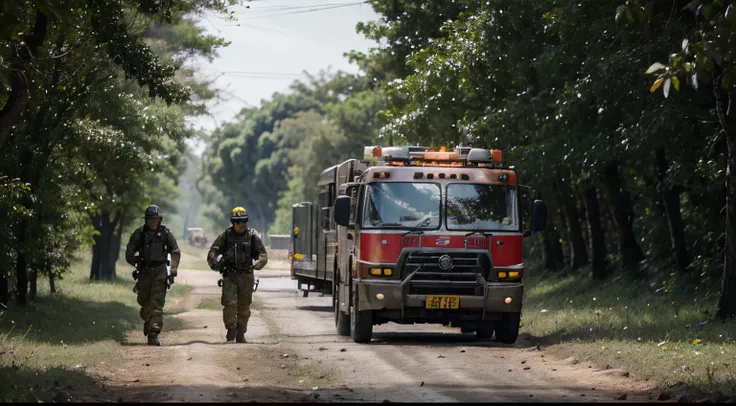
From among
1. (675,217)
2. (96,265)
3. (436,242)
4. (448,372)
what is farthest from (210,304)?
(448,372)

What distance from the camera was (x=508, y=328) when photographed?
19125mm

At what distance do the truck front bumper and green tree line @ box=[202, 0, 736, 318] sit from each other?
3.21 metres

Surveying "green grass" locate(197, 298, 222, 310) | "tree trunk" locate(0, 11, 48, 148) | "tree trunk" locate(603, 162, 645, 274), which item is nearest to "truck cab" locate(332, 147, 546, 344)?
"tree trunk" locate(0, 11, 48, 148)

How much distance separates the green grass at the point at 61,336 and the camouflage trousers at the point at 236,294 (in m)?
1.81

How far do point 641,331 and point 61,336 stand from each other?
30.5 feet

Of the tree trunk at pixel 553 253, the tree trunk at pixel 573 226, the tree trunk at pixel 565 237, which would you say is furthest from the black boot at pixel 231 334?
the tree trunk at pixel 553 253

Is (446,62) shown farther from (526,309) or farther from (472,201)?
(472,201)

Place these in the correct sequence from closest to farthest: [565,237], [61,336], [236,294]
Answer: [236,294] < [61,336] < [565,237]

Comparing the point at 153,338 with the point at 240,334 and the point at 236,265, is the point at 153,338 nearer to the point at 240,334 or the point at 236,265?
the point at 240,334

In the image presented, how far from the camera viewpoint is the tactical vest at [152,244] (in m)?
18.8

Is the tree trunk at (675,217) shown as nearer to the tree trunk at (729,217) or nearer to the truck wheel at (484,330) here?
the truck wheel at (484,330)

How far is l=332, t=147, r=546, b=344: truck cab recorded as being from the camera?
1820 cm

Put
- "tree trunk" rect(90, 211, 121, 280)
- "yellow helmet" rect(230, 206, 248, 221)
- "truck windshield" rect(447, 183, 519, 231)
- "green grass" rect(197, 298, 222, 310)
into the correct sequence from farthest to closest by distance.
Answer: "tree trunk" rect(90, 211, 121, 280) → "green grass" rect(197, 298, 222, 310) → "yellow helmet" rect(230, 206, 248, 221) → "truck windshield" rect(447, 183, 519, 231)

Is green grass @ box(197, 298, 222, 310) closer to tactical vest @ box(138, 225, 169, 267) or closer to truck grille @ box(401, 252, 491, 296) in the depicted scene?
tactical vest @ box(138, 225, 169, 267)
